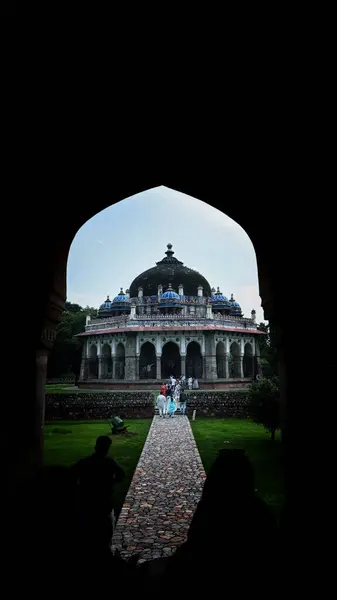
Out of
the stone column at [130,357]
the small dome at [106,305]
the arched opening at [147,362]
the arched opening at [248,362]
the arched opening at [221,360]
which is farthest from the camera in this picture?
→ the small dome at [106,305]

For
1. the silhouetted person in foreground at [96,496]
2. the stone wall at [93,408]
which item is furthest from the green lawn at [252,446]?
the silhouetted person in foreground at [96,496]

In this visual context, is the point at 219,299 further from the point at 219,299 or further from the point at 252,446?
the point at 252,446

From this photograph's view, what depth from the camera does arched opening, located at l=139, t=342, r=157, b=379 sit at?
122 feet

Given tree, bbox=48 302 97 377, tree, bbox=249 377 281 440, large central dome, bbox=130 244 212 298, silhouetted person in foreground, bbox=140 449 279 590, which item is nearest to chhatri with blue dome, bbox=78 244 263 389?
large central dome, bbox=130 244 212 298

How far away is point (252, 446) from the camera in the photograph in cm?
1112

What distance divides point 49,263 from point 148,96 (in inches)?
87.4

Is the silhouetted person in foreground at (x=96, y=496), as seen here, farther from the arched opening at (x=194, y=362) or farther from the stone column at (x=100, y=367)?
the arched opening at (x=194, y=362)

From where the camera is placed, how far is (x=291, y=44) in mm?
3139

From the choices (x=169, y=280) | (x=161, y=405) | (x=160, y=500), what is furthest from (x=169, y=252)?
(x=160, y=500)

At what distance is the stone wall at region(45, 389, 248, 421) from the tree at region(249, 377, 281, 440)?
4.88 m

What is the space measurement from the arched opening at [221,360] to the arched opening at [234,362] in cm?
86

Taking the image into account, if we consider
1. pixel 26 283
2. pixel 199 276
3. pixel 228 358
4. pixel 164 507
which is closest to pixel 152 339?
pixel 228 358

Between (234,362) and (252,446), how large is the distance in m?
24.7

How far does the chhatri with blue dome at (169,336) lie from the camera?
31.9m
